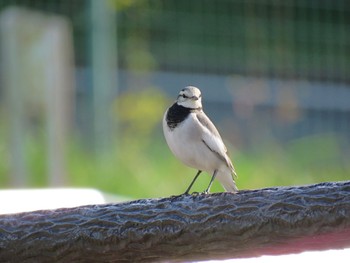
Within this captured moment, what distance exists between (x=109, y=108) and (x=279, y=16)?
1282mm

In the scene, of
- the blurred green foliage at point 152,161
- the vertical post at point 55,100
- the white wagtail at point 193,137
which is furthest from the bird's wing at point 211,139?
the vertical post at point 55,100

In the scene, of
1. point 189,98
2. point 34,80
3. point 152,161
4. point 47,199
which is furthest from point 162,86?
point 189,98

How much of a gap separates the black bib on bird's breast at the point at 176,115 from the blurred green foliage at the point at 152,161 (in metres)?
1.82

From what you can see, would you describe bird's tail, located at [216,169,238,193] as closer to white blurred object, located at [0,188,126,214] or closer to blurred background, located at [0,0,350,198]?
white blurred object, located at [0,188,126,214]

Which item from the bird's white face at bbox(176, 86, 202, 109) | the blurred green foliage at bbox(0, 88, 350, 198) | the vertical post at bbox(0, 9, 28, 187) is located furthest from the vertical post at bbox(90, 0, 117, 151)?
the bird's white face at bbox(176, 86, 202, 109)

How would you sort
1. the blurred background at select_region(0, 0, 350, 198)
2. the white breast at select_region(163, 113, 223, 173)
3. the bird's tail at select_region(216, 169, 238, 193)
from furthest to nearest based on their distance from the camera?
the blurred background at select_region(0, 0, 350, 198) → the bird's tail at select_region(216, 169, 238, 193) → the white breast at select_region(163, 113, 223, 173)

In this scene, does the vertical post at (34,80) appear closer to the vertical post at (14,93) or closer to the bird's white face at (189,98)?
the vertical post at (14,93)

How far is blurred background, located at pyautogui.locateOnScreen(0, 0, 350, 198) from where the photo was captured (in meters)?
4.62

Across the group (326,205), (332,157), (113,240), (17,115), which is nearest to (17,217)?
(113,240)

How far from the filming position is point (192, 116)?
2287 millimetres

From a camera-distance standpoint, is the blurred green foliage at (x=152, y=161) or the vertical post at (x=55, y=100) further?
the blurred green foliage at (x=152, y=161)

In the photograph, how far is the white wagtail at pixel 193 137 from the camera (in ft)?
7.32

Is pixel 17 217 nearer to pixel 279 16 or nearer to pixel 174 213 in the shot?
pixel 174 213

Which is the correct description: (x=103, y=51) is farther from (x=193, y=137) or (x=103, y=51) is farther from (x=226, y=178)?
(x=193, y=137)
